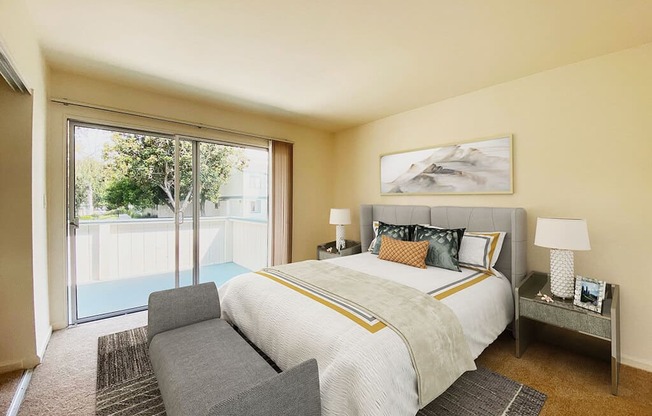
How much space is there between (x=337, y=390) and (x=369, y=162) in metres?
3.30

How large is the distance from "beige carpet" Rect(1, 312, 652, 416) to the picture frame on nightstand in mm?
541

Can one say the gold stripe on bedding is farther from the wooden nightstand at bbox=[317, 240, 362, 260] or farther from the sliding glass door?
the sliding glass door

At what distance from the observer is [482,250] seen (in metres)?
2.61

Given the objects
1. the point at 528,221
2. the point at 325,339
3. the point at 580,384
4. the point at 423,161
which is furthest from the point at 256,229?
the point at 580,384

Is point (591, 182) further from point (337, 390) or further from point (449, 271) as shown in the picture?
point (337, 390)

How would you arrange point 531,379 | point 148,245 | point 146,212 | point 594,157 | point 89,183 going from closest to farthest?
point 531,379, point 594,157, point 89,183, point 146,212, point 148,245

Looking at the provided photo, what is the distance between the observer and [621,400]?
178cm

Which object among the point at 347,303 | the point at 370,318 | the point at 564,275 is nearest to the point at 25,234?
the point at 347,303

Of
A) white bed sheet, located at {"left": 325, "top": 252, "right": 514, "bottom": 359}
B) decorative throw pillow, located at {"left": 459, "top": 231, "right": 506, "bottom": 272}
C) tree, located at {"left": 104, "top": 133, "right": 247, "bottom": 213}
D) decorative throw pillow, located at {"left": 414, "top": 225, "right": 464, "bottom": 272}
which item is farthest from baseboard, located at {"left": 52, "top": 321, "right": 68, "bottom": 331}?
decorative throw pillow, located at {"left": 459, "top": 231, "right": 506, "bottom": 272}

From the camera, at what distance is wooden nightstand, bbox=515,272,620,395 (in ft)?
5.95

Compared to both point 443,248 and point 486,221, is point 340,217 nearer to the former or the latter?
point 443,248

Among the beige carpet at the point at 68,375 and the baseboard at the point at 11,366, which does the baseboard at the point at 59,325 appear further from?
the baseboard at the point at 11,366

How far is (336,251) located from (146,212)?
2.44m

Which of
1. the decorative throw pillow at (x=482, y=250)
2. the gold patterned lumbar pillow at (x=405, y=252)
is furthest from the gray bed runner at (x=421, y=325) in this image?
the decorative throw pillow at (x=482, y=250)
